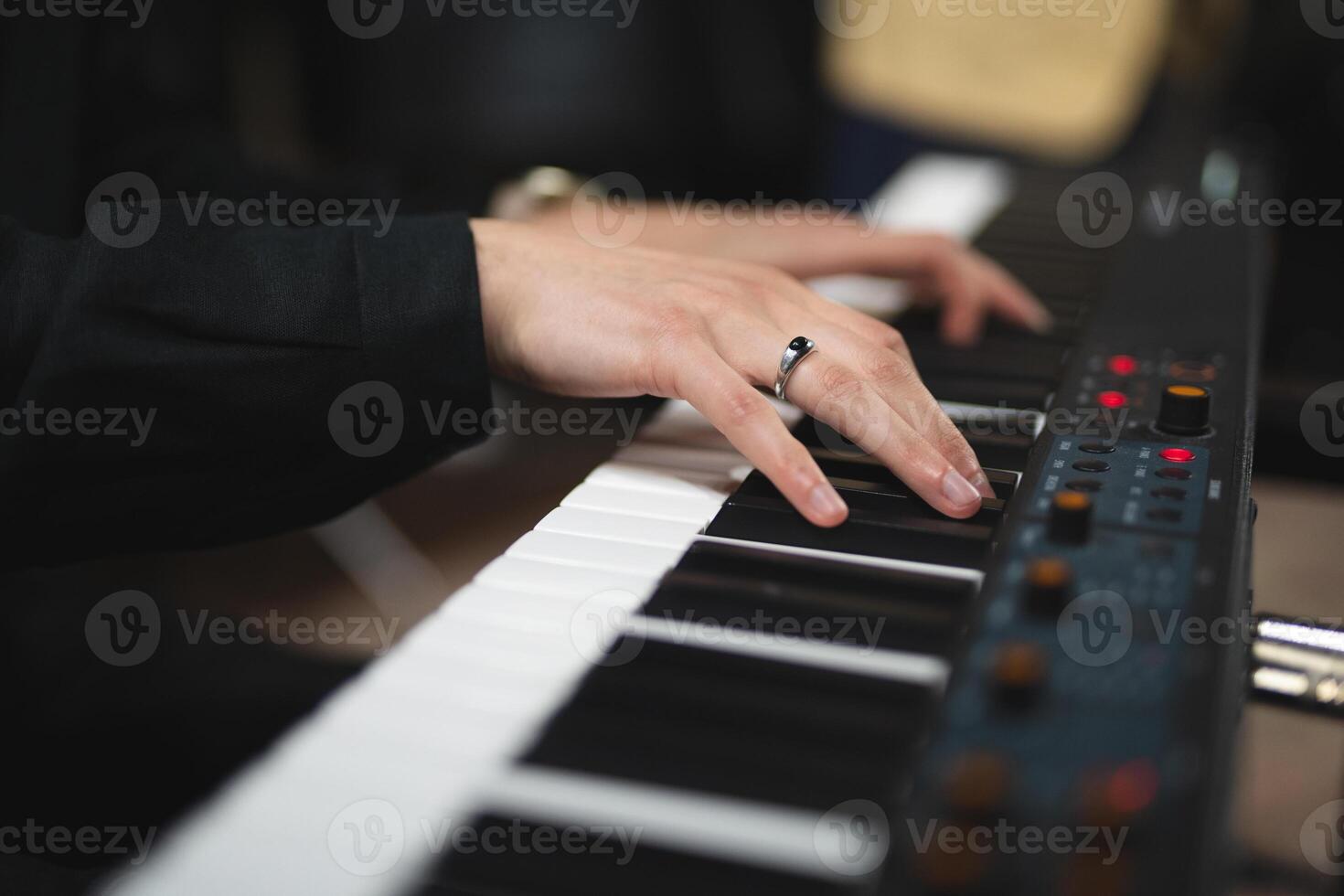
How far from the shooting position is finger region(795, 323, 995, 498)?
25.8 inches

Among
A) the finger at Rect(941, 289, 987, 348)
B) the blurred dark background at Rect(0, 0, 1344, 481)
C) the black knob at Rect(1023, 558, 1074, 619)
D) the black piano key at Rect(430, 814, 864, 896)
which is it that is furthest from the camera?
the blurred dark background at Rect(0, 0, 1344, 481)

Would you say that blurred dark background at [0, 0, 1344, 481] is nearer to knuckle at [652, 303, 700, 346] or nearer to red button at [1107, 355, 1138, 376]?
red button at [1107, 355, 1138, 376]

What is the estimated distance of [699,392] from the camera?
68 cm

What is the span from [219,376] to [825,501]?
36 cm

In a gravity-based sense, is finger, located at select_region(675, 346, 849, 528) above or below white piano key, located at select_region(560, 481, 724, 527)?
above

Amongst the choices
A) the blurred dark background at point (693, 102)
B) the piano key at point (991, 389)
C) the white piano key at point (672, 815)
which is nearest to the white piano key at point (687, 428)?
the piano key at point (991, 389)

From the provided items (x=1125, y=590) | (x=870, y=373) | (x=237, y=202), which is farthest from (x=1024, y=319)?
(x=237, y=202)

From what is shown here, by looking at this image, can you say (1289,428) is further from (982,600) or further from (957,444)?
(982,600)

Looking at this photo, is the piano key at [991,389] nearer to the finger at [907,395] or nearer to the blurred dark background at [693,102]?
the finger at [907,395]

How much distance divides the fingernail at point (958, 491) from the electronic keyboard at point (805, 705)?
14 millimetres

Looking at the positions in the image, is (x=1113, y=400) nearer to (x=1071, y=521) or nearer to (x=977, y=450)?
(x=977, y=450)

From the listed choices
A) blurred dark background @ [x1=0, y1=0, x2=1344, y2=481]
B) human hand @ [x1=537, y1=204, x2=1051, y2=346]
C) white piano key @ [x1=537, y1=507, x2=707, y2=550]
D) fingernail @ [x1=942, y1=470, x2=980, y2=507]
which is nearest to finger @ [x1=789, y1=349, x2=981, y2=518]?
fingernail @ [x1=942, y1=470, x2=980, y2=507]

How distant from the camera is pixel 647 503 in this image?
673 millimetres

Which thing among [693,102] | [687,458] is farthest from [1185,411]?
[693,102]
